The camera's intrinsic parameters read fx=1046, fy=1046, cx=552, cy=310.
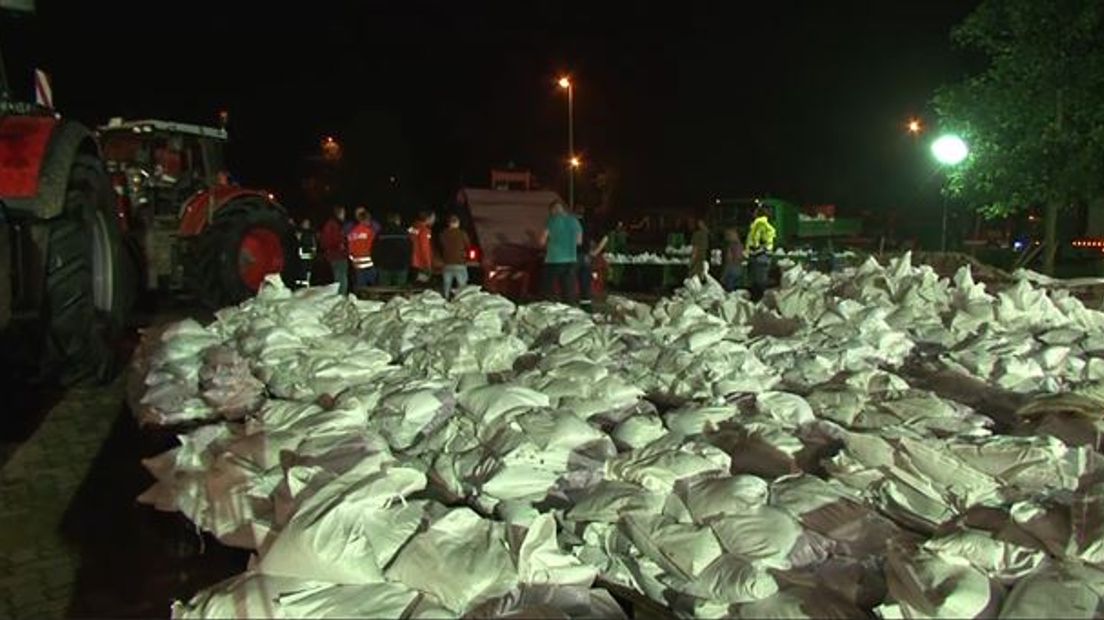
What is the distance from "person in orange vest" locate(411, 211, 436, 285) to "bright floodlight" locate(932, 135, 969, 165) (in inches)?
265

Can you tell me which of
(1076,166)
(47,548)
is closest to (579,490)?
(47,548)

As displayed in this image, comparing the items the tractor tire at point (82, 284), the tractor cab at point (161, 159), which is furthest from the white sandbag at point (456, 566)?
the tractor cab at point (161, 159)

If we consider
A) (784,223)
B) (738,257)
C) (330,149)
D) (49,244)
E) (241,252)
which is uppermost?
(330,149)

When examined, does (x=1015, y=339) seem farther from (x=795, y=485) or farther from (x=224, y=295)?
(x=224, y=295)

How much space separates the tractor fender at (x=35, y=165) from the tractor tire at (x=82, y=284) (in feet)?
0.55

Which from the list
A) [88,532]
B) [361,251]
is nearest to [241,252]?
[361,251]

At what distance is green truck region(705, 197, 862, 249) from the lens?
25.3 meters

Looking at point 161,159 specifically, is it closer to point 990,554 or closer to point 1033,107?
point 1033,107

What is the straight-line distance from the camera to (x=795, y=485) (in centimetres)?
364

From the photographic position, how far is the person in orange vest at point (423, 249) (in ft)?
46.9

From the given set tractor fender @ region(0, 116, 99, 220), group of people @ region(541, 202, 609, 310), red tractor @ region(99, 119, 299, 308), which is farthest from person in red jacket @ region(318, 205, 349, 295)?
tractor fender @ region(0, 116, 99, 220)

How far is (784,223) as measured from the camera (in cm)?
2909

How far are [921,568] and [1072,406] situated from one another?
→ 2.01m

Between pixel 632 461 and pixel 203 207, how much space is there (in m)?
8.88
